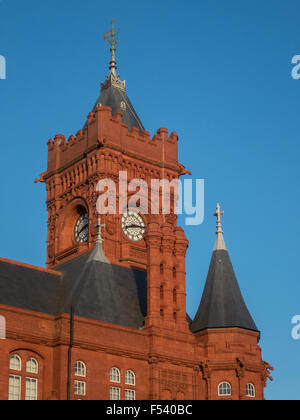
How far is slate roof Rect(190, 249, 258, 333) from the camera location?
73188 millimetres

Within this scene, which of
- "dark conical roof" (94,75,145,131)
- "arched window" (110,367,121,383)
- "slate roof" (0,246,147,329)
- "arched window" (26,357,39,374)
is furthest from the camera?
"dark conical roof" (94,75,145,131)

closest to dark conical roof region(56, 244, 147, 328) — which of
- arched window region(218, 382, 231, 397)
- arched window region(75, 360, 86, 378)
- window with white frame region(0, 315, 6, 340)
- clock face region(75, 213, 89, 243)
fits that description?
arched window region(75, 360, 86, 378)

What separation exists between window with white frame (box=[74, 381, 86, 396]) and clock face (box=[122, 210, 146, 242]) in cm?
2318

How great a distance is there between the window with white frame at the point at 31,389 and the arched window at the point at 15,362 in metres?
1.11

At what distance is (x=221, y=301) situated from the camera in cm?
7450

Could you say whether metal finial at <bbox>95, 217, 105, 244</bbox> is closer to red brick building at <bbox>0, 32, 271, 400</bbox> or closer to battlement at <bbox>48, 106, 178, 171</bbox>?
red brick building at <bbox>0, 32, 271, 400</bbox>

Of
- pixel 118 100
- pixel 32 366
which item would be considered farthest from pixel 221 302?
pixel 118 100

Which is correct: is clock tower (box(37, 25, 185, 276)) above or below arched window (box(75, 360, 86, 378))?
above

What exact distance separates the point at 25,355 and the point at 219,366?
16.0 meters

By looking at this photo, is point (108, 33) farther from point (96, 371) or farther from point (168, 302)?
point (96, 371)

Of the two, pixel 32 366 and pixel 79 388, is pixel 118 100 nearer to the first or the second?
pixel 32 366

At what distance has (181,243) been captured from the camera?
73.8 metres

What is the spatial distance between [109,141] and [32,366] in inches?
1146
